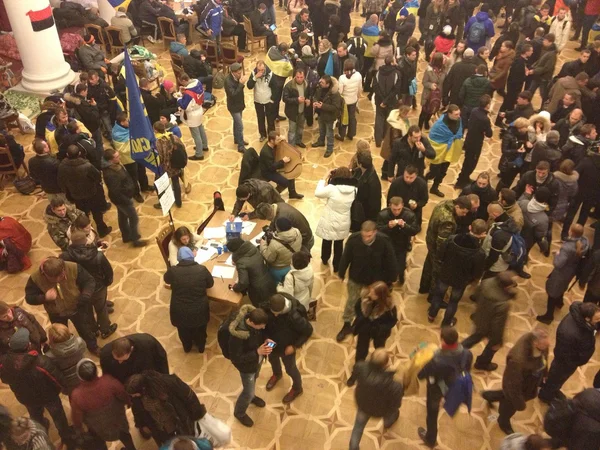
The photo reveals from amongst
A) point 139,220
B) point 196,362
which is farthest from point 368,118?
point 196,362

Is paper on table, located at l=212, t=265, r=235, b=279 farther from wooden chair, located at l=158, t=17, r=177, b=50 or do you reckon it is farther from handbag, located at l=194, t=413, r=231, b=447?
→ wooden chair, located at l=158, t=17, r=177, b=50

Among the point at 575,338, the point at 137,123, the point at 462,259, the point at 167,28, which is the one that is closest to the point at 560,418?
the point at 575,338

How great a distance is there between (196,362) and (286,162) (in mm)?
3027

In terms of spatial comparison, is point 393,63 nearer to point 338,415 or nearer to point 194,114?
point 194,114

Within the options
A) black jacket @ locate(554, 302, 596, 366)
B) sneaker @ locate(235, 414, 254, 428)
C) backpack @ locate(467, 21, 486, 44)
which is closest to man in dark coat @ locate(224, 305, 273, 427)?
sneaker @ locate(235, 414, 254, 428)

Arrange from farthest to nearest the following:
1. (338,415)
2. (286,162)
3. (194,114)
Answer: (194,114)
(286,162)
(338,415)

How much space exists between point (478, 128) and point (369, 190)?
8.13 ft

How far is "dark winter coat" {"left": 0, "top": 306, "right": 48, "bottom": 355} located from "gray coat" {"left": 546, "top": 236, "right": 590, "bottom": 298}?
556 centimetres

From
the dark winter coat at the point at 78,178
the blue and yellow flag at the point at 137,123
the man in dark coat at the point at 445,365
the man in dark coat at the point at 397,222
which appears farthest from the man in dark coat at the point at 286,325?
the dark winter coat at the point at 78,178

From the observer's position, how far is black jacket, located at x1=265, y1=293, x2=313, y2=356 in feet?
15.8

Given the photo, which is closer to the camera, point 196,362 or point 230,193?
point 196,362

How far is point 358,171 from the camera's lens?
21.9 ft

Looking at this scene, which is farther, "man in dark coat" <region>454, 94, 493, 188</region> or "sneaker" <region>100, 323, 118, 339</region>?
"man in dark coat" <region>454, 94, 493, 188</region>

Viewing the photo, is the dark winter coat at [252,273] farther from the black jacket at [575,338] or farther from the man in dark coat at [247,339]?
the black jacket at [575,338]
